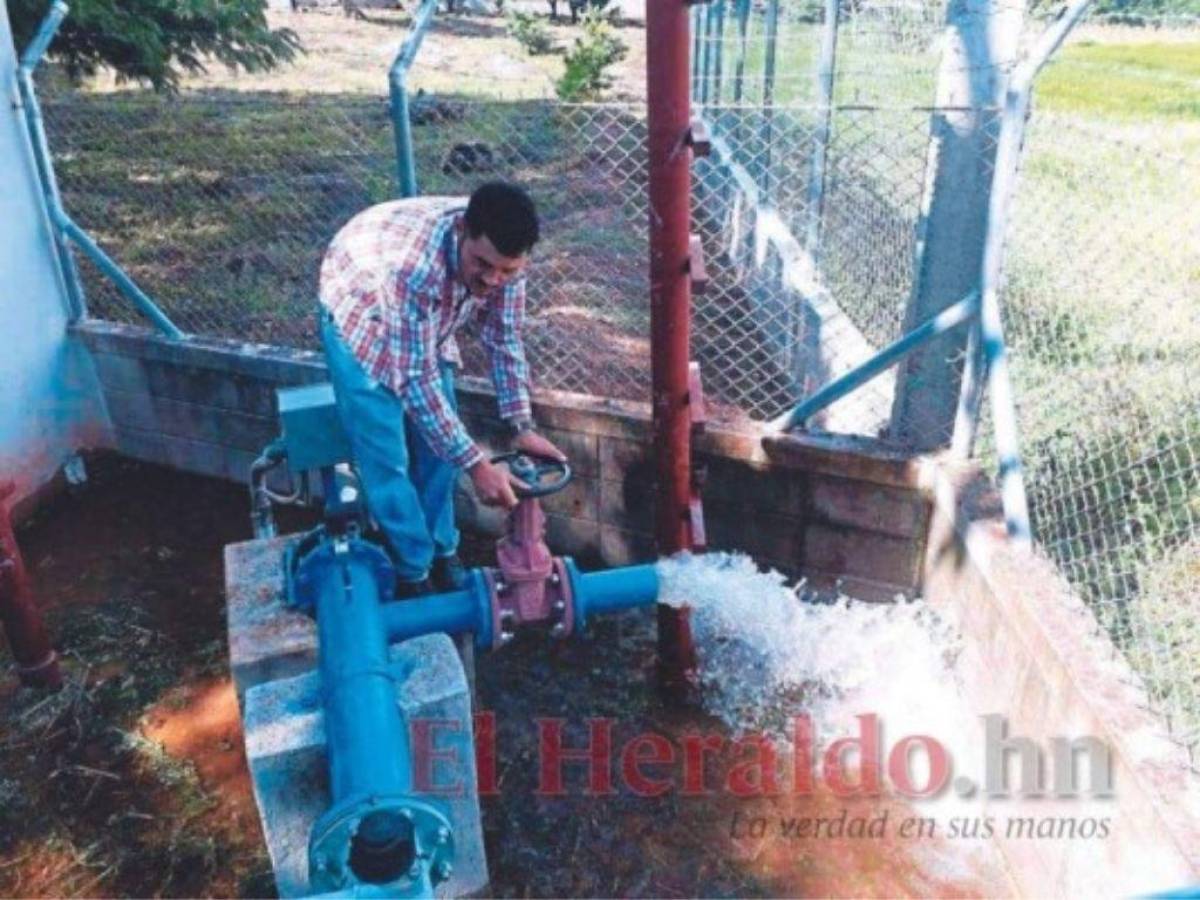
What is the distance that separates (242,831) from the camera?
282 cm

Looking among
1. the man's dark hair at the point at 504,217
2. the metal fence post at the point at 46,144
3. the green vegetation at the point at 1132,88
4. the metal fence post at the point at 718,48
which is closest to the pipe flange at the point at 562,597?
the man's dark hair at the point at 504,217

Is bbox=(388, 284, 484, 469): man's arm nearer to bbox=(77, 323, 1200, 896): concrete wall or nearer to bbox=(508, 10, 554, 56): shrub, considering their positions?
bbox=(77, 323, 1200, 896): concrete wall

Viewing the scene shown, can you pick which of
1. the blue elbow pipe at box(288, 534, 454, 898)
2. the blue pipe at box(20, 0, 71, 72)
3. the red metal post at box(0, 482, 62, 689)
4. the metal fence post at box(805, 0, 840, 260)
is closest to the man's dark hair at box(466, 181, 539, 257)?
the blue elbow pipe at box(288, 534, 454, 898)

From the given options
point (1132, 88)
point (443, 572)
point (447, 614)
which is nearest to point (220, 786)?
point (443, 572)

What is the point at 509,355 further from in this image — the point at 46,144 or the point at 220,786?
the point at 46,144

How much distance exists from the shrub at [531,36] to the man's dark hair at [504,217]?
17.1 meters

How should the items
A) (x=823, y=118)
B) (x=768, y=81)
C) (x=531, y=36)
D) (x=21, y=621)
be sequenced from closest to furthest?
(x=21, y=621)
(x=823, y=118)
(x=768, y=81)
(x=531, y=36)

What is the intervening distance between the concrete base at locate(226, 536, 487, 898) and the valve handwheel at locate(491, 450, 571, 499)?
1.55ft

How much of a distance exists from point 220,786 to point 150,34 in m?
4.51

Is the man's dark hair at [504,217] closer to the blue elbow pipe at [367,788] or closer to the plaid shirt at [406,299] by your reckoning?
the plaid shirt at [406,299]

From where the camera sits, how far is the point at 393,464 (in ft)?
8.98

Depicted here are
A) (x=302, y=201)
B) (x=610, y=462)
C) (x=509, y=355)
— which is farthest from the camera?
(x=302, y=201)

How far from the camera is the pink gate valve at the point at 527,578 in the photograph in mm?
2483

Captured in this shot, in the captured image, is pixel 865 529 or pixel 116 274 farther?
pixel 116 274
